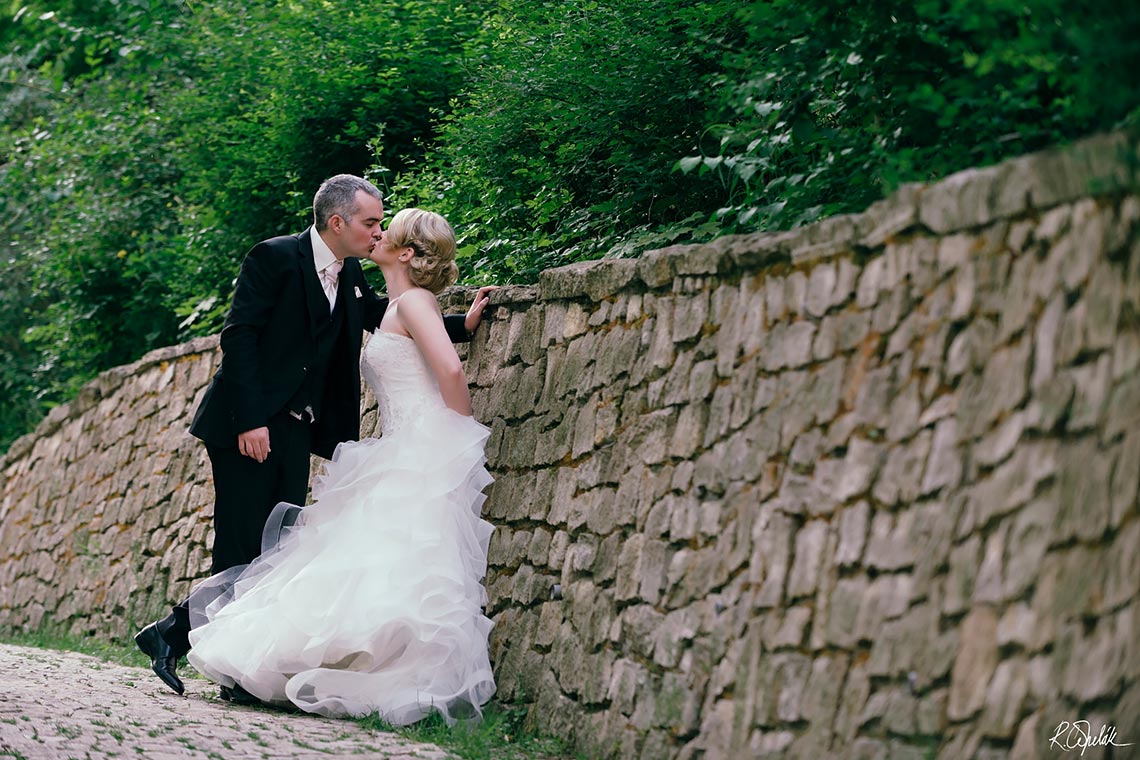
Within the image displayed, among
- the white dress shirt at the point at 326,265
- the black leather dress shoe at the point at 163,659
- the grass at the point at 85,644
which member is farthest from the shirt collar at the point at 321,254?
the grass at the point at 85,644

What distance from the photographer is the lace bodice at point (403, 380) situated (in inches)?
227

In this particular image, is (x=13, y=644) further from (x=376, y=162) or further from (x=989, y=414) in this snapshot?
(x=989, y=414)

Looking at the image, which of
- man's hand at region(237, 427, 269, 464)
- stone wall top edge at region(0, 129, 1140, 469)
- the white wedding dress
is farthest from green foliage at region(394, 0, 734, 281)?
man's hand at region(237, 427, 269, 464)

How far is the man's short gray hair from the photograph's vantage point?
6.11 m

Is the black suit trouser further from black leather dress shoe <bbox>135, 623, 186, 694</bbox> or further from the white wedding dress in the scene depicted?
the white wedding dress

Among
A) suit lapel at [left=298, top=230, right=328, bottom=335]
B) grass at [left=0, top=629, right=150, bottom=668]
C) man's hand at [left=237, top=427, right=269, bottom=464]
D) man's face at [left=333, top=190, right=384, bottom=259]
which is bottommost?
grass at [left=0, top=629, right=150, bottom=668]

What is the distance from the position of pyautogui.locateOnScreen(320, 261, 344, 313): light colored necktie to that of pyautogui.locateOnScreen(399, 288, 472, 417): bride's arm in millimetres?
505

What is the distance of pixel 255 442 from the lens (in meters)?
5.88

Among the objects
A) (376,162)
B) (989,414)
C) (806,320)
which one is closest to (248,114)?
(376,162)

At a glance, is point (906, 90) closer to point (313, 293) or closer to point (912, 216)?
point (912, 216)

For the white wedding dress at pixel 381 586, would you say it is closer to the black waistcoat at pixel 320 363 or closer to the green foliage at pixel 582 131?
the black waistcoat at pixel 320 363

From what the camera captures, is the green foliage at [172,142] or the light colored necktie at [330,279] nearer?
the light colored necktie at [330,279]

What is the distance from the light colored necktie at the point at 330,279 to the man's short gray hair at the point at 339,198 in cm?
17
